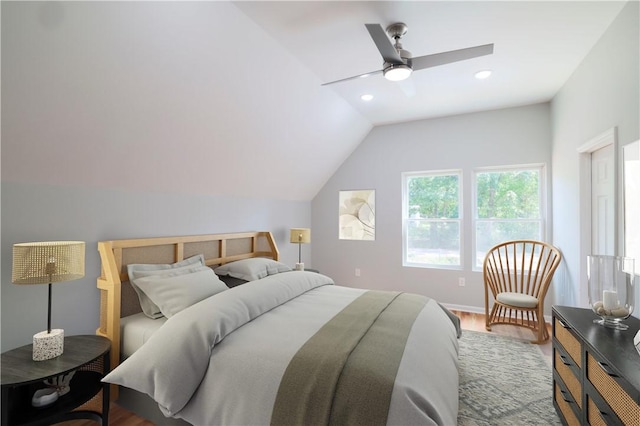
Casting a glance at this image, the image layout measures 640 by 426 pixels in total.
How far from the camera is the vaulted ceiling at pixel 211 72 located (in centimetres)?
170

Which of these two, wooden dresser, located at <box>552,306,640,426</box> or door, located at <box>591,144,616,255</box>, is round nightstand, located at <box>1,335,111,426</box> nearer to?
wooden dresser, located at <box>552,306,640,426</box>

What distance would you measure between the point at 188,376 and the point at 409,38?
110 inches

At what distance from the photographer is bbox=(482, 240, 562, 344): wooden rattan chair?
3.30 metres

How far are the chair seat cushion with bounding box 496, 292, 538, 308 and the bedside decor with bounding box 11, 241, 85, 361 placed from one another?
3.89 m

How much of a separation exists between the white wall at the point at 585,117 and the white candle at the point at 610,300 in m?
0.39

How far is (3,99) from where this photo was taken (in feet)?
5.30

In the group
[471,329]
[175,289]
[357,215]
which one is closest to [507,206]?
[471,329]

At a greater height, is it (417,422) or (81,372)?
(417,422)

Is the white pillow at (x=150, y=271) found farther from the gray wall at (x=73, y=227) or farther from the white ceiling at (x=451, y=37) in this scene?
the white ceiling at (x=451, y=37)

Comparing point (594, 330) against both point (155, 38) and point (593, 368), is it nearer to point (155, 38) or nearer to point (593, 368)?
point (593, 368)

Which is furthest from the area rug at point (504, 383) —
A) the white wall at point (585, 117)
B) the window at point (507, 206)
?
the window at point (507, 206)

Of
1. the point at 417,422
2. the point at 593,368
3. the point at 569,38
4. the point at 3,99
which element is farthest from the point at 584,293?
the point at 3,99

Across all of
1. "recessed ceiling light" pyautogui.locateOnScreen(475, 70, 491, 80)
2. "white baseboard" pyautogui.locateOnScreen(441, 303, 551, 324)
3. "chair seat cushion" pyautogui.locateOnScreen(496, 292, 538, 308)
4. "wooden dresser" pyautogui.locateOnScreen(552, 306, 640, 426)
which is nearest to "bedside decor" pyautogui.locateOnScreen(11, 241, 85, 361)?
"wooden dresser" pyautogui.locateOnScreen(552, 306, 640, 426)

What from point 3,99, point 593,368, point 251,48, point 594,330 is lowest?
point 593,368
